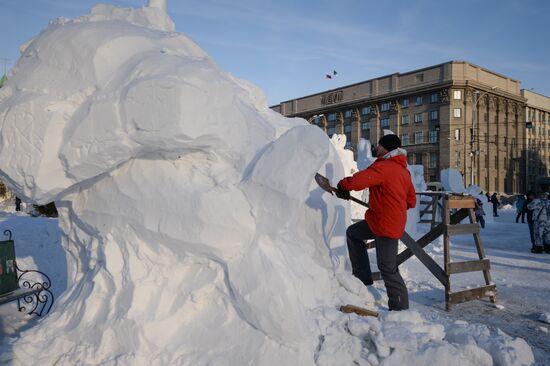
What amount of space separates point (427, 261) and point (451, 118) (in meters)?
33.6

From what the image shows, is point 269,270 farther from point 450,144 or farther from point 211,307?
point 450,144

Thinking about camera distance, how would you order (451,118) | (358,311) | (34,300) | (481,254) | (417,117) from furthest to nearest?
(417,117) < (451,118) < (481,254) < (34,300) < (358,311)

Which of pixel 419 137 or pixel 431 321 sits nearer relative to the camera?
pixel 431 321

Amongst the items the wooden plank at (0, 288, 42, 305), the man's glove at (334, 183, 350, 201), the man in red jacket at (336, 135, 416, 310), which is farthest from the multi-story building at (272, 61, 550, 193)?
the wooden plank at (0, 288, 42, 305)

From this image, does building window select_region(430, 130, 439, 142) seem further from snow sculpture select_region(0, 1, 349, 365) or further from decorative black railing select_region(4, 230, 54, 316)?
snow sculpture select_region(0, 1, 349, 365)

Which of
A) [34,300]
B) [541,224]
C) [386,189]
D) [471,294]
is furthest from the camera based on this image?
[541,224]

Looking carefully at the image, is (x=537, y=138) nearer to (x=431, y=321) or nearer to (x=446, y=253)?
(x=446, y=253)

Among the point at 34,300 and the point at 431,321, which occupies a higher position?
the point at 431,321

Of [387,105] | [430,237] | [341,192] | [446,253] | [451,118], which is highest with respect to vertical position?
[387,105]

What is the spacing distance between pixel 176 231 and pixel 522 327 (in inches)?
121

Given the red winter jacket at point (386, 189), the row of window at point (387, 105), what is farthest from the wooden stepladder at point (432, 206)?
the row of window at point (387, 105)

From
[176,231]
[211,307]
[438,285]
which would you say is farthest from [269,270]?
[438,285]

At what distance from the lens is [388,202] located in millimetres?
3486

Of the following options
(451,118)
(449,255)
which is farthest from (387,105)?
(449,255)
